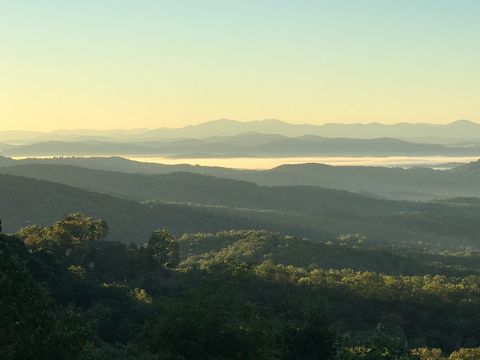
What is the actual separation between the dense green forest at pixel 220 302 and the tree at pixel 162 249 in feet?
0.83

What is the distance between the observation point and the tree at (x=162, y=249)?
116812mm

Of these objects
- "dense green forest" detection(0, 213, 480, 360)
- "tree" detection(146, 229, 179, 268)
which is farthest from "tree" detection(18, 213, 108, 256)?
"tree" detection(146, 229, 179, 268)

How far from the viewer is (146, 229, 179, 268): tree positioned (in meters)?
117

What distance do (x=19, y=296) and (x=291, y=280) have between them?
78312 millimetres

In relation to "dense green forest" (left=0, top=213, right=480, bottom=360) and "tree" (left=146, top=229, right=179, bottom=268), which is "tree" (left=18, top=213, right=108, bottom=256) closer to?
"dense green forest" (left=0, top=213, right=480, bottom=360)

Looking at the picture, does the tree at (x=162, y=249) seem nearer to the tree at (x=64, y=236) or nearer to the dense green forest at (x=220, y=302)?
the dense green forest at (x=220, y=302)

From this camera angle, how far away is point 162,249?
390ft

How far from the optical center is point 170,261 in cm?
12225

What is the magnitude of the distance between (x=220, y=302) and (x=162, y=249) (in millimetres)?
66218

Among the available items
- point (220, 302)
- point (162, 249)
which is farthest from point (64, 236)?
point (220, 302)

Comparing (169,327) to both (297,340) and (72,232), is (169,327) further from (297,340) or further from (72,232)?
(72,232)

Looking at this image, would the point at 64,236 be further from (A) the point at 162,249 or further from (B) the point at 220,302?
(B) the point at 220,302

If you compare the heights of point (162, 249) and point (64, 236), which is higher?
point (64, 236)

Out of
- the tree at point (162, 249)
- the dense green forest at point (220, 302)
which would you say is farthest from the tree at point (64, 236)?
the tree at point (162, 249)
